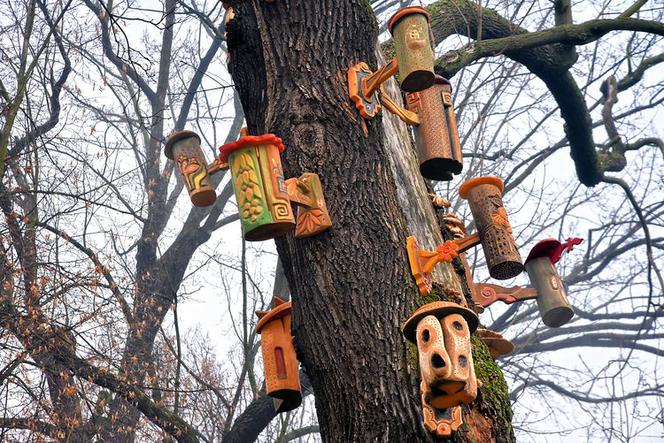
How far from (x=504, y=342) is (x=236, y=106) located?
9.17 metres

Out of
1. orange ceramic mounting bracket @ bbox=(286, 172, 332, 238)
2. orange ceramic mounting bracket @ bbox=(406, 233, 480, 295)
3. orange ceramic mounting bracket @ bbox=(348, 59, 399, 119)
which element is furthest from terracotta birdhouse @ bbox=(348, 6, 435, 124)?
orange ceramic mounting bracket @ bbox=(406, 233, 480, 295)

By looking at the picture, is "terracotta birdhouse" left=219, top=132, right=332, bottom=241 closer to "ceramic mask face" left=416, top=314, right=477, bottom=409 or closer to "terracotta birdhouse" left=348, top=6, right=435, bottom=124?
"terracotta birdhouse" left=348, top=6, right=435, bottom=124

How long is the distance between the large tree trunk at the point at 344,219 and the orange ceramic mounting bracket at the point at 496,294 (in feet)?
1.43

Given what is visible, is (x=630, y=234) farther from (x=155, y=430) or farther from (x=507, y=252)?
(x=507, y=252)

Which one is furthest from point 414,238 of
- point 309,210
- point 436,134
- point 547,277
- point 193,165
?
point 193,165

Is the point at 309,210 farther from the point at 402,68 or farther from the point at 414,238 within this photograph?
the point at 402,68

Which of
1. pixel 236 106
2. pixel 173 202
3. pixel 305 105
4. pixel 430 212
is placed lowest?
pixel 430 212

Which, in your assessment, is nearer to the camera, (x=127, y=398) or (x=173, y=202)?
(x=127, y=398)

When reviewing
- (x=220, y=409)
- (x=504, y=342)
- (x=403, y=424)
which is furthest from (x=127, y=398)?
(x=403, y=424)

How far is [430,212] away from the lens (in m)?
3.81

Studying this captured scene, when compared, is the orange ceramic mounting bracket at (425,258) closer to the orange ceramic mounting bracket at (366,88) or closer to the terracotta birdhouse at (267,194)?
the terracotta birdhouse at (267,194)

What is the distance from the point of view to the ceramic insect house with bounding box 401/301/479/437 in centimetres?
286

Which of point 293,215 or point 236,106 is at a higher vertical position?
point 236,106

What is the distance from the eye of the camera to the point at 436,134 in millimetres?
3844
